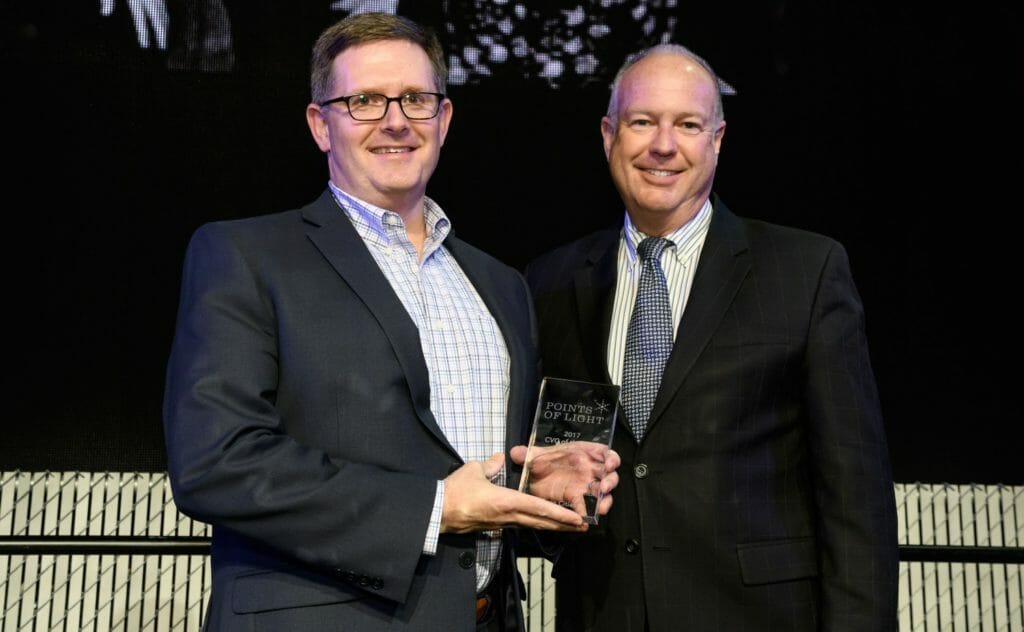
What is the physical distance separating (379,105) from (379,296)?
0.41 meters

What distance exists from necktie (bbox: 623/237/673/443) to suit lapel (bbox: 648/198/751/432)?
39mm

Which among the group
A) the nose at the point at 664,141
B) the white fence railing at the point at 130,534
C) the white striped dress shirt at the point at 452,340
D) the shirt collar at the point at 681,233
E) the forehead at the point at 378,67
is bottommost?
the white fence railing at the point at 130,534

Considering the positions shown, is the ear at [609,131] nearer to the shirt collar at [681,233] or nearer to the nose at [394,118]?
the shirt collar at [681,233]

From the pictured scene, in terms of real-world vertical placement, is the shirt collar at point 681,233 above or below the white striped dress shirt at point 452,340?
above

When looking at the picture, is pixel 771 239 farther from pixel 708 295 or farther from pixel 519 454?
pixel 519 454

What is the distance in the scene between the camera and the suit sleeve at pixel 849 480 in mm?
1948

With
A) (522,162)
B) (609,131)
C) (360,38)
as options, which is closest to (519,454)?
(360,38)

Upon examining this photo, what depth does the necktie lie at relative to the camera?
2057mm

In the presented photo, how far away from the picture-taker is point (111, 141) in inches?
125

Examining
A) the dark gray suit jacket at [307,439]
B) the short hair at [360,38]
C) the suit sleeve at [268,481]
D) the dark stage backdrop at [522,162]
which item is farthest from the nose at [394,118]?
the dark stage backdrop at [522,162]

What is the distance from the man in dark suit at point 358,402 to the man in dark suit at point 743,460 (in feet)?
0.91

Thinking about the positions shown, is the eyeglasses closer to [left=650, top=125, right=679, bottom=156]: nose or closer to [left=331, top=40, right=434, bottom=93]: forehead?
[left=331, top=40, right=434, bottom=93]: forehead

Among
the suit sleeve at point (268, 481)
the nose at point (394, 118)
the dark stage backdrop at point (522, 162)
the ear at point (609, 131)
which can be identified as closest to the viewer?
the suit sleeve at point (268, 481)

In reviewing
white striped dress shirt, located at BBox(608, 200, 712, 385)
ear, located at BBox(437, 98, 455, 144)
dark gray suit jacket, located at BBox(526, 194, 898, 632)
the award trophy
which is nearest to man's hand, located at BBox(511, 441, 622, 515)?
the award trophy
